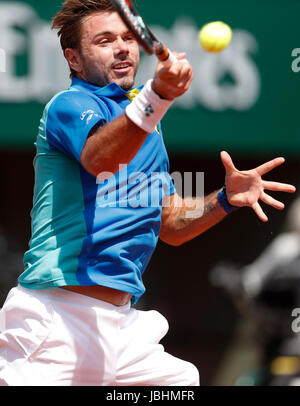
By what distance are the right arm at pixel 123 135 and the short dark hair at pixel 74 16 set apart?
0.69 m

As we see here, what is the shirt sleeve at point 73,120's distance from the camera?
2.98 metres

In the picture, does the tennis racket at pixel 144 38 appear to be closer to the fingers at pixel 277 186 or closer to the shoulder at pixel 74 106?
the shoulder at pixel 74 106

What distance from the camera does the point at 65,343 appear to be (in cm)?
313

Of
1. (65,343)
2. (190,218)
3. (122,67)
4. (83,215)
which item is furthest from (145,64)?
(65,343)

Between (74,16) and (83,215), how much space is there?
2.98 ft

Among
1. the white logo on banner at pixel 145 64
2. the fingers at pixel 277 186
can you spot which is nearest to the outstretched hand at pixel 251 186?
the fingers at pixel 277 186

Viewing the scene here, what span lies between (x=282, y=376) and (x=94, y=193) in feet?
15.4

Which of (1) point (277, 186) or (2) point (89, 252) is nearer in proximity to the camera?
(2) point (89, 252)

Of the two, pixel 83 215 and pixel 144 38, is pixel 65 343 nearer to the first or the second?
pixel 83 215

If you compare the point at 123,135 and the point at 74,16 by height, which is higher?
the point at 74,16

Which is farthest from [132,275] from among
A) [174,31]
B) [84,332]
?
[174,31]

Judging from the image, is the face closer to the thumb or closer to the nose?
the nose

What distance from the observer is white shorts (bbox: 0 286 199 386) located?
10.2 feet

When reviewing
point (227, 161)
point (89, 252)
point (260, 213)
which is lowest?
point (89, 252)
